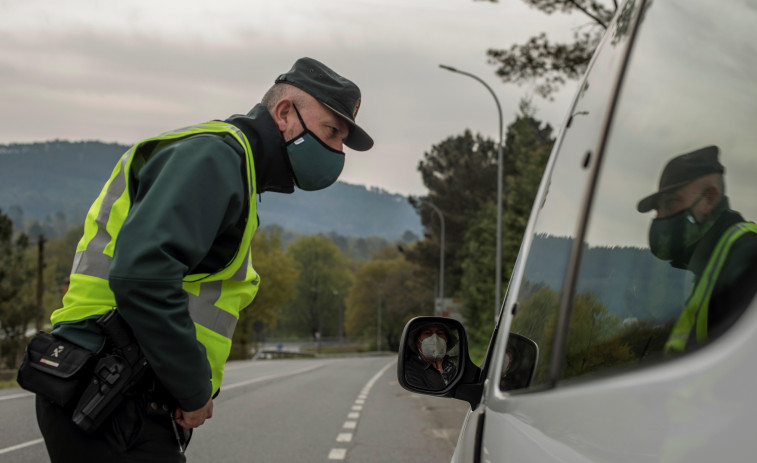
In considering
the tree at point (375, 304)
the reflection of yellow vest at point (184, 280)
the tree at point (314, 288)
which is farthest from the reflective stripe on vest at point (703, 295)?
the tree at point (314, 288)

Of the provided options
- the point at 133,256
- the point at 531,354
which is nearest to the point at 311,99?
the point at 133,256

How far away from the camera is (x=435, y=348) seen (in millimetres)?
2602

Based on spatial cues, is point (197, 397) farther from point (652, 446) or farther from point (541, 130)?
point (541, 130)

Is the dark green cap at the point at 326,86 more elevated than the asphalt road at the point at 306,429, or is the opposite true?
the dark green cap at the point at 326,86

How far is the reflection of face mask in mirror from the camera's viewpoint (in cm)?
260

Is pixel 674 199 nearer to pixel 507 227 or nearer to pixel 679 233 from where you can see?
pixel 679 233

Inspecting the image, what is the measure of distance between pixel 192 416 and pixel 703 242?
1684mm

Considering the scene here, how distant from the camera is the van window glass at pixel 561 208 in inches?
67.9

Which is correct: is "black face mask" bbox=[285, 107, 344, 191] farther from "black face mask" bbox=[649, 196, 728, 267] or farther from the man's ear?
"black face mask" bbox=[649, 196, 728, 267]

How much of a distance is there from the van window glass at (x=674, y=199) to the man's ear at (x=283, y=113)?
4.76 ft

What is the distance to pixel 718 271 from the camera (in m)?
1.11

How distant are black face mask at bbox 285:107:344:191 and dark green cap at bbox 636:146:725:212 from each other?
5.40 ft

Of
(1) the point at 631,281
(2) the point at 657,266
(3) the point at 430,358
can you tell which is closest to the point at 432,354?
(3) the point at 430,358

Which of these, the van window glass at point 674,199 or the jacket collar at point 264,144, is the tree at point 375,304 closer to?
the jacket collar at point 264,144
